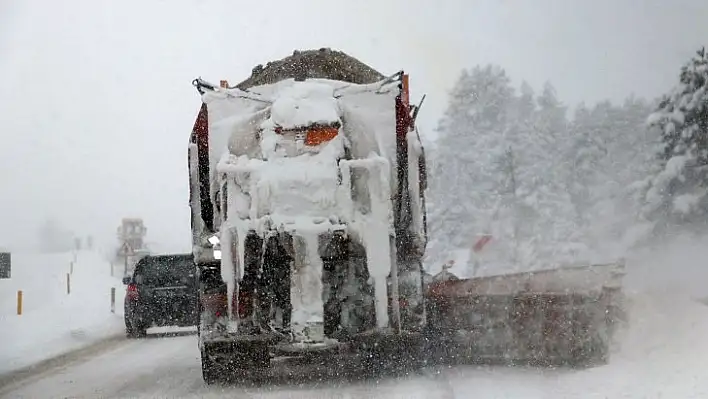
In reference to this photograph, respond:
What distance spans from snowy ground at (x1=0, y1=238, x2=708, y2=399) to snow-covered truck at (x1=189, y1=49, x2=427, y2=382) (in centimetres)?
46

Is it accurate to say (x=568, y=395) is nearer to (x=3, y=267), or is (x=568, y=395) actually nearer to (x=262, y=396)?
(x=262, y=396)

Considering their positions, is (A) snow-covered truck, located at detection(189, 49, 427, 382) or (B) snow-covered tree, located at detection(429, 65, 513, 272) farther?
(B) snow-covered tree, located at detection(429, 65, 513, 272)

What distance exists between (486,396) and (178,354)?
6749 mm

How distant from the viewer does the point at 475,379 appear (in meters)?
9.16

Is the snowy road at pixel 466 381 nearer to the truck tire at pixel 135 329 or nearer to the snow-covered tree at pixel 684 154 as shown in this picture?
the truck tire at pixel 135 329

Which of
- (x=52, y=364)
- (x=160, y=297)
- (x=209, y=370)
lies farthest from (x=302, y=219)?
(x=160, y=297)

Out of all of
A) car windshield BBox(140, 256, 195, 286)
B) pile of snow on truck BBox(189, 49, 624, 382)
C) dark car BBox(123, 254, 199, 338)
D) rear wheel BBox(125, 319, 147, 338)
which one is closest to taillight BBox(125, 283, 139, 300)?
dark car BBox(123, 254, 199, 338)

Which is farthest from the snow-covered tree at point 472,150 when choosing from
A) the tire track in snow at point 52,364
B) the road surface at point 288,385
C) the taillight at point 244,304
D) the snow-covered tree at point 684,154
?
the taillight at point 244,304

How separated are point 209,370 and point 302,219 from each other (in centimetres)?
205

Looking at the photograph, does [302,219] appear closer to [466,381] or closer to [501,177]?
[466,381]

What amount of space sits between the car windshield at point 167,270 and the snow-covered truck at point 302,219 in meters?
8.45

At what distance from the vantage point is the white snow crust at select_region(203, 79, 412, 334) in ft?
27.6

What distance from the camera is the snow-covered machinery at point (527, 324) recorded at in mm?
9680

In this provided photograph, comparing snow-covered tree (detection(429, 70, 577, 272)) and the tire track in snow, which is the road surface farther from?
snow-covered tree (detection(429, 70, 577, 272))
